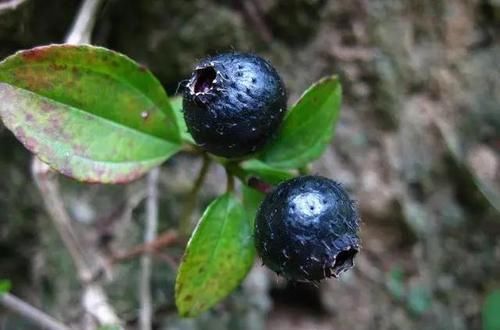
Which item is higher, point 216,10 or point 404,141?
point 216,10

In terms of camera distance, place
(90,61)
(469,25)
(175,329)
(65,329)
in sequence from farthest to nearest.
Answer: (469,25) < (175,329) < (65,329) < (90,61)

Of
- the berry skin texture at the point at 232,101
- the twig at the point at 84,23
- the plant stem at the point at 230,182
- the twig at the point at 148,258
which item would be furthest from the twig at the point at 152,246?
the berry skin texture at the point at 232,101

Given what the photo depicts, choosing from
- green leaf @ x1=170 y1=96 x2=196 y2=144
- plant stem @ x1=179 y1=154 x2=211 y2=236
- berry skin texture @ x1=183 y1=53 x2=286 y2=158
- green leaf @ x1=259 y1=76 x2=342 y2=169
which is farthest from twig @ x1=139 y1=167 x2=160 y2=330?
berry skin texture @ x1=183 y1=53 x2=286 y2=158

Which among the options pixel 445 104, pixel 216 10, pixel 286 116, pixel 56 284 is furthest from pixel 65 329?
pixel 445 104

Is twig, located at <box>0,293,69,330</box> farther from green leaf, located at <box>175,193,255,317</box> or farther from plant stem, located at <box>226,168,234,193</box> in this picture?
plant stem, located at <box>226,168,234,193</box>

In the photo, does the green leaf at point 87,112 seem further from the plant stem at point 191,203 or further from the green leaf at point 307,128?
the green leaf at point 307,128

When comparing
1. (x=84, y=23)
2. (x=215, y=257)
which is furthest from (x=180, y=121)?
(x=84, y=23)

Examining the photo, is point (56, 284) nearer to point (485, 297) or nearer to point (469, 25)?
point (485, 297)
